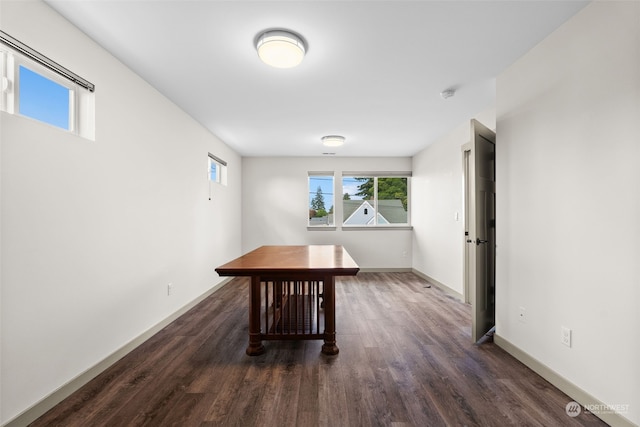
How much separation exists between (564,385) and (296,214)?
188 inches

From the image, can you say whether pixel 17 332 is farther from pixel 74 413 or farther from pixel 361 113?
pixel 361 113

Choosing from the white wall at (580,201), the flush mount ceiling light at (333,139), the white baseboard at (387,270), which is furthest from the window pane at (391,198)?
the white wall at (580,201)

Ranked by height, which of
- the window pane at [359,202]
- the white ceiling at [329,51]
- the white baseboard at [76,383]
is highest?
the white ceiling at [329,51]

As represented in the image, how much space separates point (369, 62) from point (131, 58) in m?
1.91

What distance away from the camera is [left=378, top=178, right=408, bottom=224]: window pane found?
20.1 ft

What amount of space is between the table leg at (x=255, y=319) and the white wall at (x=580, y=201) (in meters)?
2.10

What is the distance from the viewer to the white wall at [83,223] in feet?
5.04

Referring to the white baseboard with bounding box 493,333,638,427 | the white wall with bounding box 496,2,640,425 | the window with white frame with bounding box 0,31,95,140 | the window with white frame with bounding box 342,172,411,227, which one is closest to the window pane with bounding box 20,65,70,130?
the window with white frame with bounding box 0,31,95,140

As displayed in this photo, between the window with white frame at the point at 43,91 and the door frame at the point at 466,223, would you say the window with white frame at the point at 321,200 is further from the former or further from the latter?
the window with white frame at the point at 43,91

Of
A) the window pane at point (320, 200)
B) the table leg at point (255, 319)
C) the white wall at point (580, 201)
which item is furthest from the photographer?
the window pane at point (320, 200)

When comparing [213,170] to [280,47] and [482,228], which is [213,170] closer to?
[280,47]

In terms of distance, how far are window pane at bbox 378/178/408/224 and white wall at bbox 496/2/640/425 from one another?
145 inches

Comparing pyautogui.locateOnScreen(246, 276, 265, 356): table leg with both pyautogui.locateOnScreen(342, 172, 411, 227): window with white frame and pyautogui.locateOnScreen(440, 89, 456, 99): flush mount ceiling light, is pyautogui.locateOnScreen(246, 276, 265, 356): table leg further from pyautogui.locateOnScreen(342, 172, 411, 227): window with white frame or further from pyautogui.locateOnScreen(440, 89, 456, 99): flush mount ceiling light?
pyautogui.locateOnScreen(342, 172, 411, 227): window with white frame

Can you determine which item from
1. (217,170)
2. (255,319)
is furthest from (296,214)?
(255,319)
